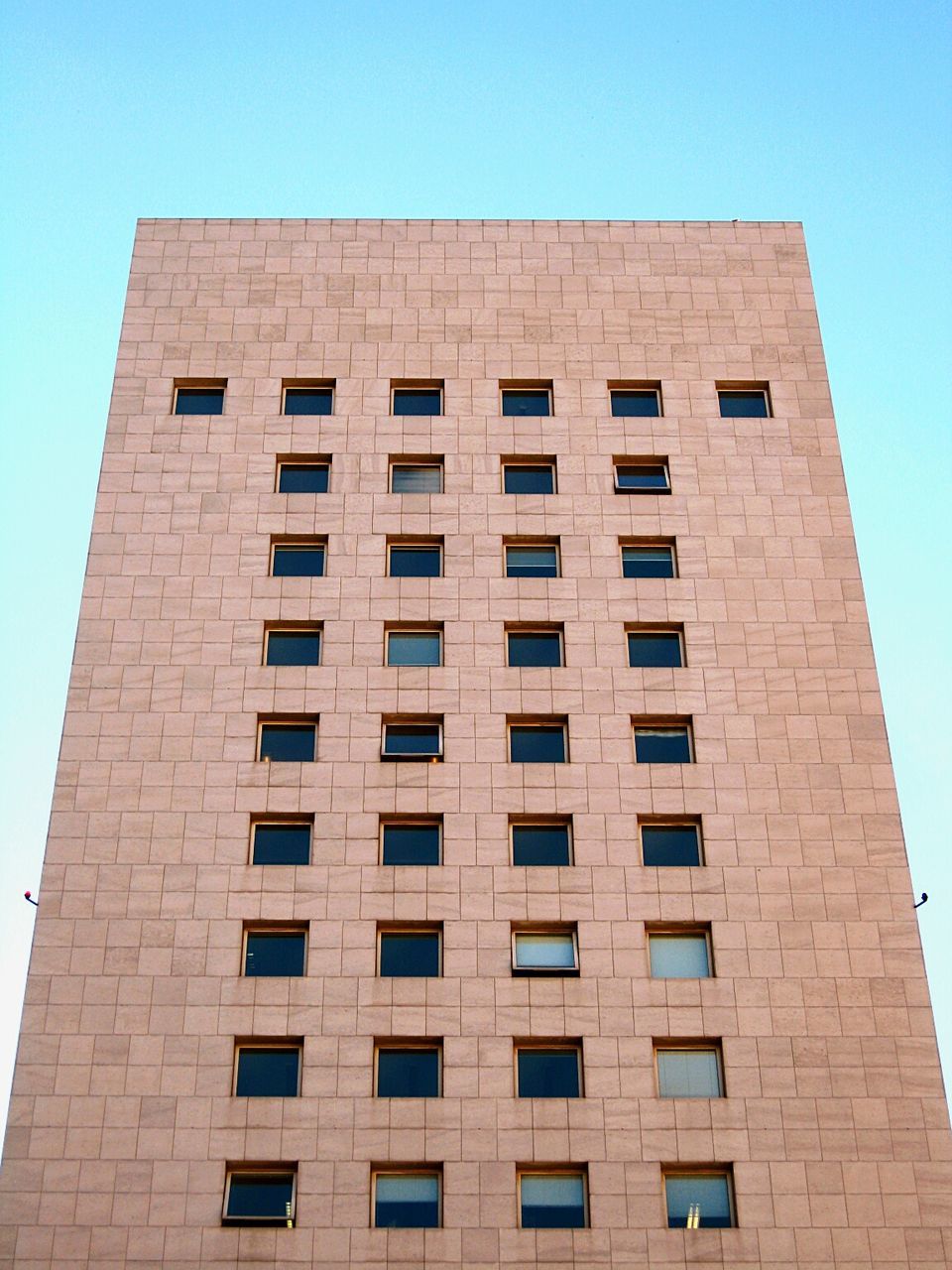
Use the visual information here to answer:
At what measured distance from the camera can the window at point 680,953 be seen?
133 ft

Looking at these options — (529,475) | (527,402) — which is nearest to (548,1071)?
(529,475)

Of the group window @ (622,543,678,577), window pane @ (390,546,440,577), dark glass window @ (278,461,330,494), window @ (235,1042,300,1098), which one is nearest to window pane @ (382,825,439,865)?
window @ (235,1042,300,1098)

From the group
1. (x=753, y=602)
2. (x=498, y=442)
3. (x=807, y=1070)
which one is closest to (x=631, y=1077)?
(x=807, y=1070)

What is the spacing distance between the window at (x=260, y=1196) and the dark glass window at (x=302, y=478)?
19605mm

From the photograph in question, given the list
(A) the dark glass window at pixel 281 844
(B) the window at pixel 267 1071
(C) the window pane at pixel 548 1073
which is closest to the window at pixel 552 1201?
(C) the window pane at pixel 548 1073

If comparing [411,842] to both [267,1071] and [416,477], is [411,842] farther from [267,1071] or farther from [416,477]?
[416,477]

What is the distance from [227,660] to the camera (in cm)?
4475

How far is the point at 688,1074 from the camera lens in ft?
129

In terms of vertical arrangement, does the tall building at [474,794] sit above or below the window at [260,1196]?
above

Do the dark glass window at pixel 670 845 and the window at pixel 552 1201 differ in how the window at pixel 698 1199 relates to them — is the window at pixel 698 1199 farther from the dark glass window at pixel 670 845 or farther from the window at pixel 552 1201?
the dark glass window at pixel 670 845

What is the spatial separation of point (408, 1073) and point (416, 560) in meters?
14.9

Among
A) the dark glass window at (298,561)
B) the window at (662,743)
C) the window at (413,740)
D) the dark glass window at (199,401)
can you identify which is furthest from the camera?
the dark glass window at (199,401)

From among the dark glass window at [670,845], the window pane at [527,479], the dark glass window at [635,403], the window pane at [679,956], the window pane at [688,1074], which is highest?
the dark glass window at [635,403]

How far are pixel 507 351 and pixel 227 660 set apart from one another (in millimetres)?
13714
